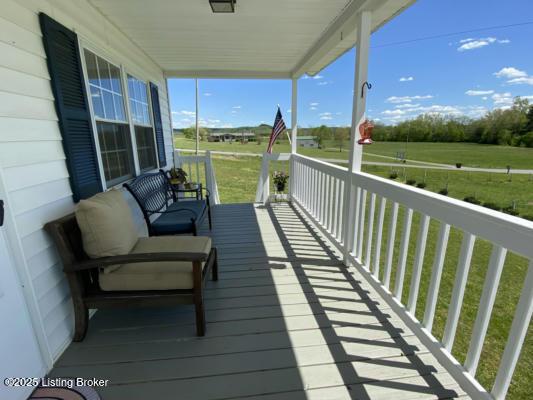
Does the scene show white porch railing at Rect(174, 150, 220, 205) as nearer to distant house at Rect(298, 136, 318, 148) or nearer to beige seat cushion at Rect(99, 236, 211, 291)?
distant house at Rect(298, 136, 318, 148)

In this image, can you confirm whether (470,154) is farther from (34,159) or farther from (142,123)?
(142,123)

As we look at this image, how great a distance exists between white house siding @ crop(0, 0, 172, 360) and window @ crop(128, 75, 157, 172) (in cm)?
151

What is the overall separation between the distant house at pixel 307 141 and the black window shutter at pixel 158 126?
2522 millimetres

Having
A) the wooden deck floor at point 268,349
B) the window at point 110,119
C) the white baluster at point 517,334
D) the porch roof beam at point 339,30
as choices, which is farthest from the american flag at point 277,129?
the white baluster at point 517,334

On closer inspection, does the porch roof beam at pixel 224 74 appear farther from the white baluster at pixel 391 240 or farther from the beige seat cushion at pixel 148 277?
the beige seat cushion at pixel 148 277

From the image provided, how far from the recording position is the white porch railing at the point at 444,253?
108 centimetres

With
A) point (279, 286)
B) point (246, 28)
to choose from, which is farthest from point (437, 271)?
point (246, 28)

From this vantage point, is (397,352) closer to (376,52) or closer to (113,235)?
(113,235)

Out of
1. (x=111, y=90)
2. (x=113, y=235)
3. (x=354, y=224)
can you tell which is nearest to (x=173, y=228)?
(x=113, y=235)

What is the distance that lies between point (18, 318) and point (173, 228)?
1498mm

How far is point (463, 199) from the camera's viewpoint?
144cm

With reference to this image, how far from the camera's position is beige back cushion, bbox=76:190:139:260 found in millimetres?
1606

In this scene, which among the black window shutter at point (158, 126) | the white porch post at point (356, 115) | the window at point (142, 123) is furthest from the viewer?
the black window shutter at point (158, 126)

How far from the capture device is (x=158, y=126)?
14.1 ft
